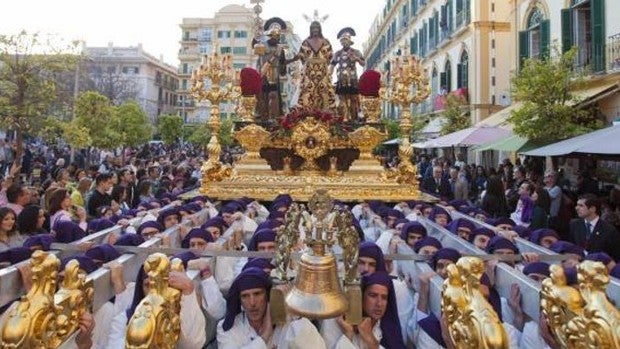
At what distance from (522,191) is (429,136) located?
19.9 m

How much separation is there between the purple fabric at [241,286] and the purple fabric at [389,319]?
68 centimetres

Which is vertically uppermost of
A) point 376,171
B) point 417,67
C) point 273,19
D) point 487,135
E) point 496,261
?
point 273,19

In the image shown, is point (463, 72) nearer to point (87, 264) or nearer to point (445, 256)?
point (445, 256)

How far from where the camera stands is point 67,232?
626 centimetres

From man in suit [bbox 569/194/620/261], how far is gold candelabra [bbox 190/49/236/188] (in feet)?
25.2

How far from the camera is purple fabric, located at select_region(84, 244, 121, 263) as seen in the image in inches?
188

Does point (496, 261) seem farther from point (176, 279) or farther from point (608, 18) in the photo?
point (608, 18)

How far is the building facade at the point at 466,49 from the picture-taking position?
84.4ft

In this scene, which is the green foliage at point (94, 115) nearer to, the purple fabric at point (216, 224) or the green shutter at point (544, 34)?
the purple fabric at point (216, 224)

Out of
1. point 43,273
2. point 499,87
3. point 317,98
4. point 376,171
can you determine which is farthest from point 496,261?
point 499,87

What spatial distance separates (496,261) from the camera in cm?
459

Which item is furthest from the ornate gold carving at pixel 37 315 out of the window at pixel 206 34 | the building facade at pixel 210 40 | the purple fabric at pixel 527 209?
the window at pixel 206 34

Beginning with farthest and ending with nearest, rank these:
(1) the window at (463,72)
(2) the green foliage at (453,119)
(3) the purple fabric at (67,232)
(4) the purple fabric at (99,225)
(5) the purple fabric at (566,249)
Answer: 1. (1) the window at (463,72)
2. (2) the green foliage at (453,119)
3. (4) the purple fabric at (99,225)
4. (3) the purple fabric at (67,232)
5. (5) the purple fabric at (566,249)

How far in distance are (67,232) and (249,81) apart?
24.0ft
